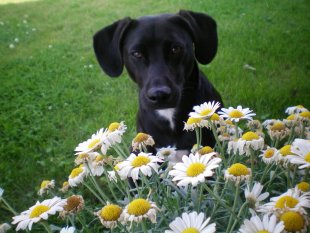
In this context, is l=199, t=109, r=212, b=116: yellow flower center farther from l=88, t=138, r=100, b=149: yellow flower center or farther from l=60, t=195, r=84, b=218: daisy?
A: l=60, t=195, r=84, b=218: daisy

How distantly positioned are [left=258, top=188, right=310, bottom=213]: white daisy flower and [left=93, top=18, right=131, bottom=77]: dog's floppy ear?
87.3 inches

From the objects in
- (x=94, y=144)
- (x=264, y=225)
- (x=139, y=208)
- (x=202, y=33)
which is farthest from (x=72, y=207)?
(x=202, y=33)

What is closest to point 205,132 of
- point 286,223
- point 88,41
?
point 286,223

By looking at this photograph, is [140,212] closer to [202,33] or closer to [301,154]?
[301,154]

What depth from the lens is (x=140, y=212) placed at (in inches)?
45.9

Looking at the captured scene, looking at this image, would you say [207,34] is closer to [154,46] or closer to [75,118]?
→ [154,46]

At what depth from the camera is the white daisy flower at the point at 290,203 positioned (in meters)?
1.04

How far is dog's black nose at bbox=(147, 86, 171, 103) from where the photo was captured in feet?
8.86

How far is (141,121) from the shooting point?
10.5 ft

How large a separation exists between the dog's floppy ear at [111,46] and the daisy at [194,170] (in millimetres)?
1987

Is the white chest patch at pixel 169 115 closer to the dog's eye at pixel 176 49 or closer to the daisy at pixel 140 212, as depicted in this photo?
the dog's eye at pixel 176 49

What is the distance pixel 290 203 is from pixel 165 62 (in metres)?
1.97

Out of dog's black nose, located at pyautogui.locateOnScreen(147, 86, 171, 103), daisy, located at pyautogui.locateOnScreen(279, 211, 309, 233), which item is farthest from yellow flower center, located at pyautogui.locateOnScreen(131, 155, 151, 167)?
dog's black nose, located at pyautogui.locateOnScreen(147, 86, 171, 103)

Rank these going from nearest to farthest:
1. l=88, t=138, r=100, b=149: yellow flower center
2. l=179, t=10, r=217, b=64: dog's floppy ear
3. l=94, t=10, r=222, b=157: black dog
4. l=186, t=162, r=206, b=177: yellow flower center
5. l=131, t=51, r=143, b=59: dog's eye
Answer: l=186, t=162, r=206, b=177: yellow flower center → l=88, t=138, r=100, b=149: yellow flower center → l=94, t=10, r=222, b=157: black dog → l=131, t=51, r=143, b=59: dog's eye → l=179, t=10, r=217, b=64: dog's floppy ear
